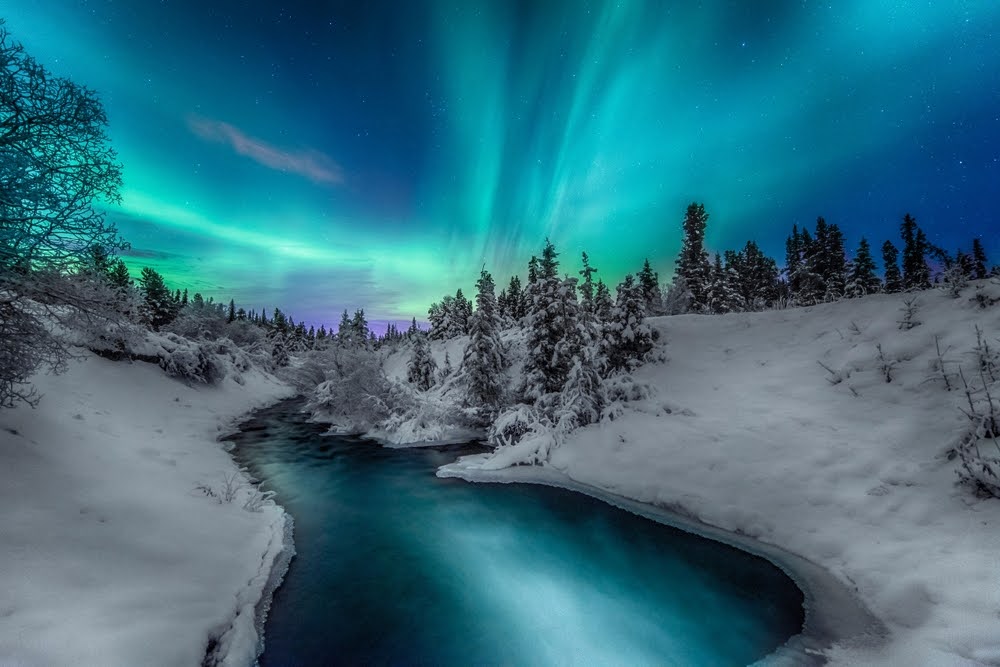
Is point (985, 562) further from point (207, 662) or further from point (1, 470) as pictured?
point (1, 470)

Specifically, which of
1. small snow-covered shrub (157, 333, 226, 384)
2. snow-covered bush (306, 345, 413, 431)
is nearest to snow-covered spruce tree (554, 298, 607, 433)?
snow-covered bush (306, 345, 413, 431)

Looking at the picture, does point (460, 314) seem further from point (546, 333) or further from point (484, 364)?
point (546, 333)

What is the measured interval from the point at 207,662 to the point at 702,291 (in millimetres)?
48433

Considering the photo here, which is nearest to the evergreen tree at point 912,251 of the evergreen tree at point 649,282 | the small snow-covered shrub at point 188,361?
the evergreen tree at point 649,282

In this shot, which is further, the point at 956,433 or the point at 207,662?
the point at 956,433

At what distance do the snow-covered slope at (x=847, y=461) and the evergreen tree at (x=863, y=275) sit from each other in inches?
1337

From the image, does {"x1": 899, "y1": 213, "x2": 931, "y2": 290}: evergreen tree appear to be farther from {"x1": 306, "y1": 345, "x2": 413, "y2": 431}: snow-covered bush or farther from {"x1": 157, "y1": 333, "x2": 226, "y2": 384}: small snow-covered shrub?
{"x1": 157, "y1": 333, "x2": 226, "y2": 384}: small snow-covered shrub

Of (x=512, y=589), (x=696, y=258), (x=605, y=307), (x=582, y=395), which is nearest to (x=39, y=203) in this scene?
(x=512, y=589)

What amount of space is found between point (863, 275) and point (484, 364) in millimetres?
47441

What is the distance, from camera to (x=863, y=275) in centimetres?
4519

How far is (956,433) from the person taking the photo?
30.8ft

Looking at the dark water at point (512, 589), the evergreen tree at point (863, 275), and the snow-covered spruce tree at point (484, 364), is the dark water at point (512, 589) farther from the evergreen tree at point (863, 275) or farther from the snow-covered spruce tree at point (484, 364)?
the evergreen tree at point (863, 275)

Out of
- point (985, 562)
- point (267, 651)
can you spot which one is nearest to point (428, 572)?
point (267, 651)

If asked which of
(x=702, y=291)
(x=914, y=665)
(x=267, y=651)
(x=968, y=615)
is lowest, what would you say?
(x=267, y=651)
